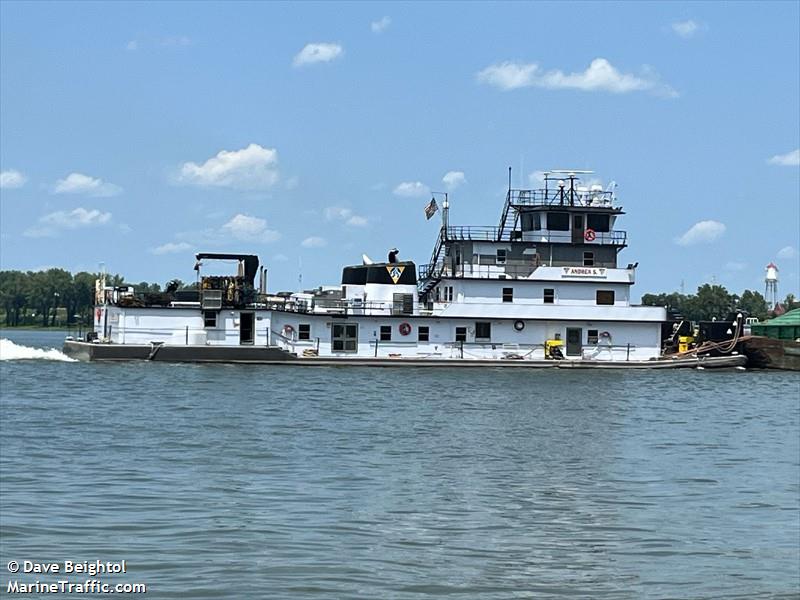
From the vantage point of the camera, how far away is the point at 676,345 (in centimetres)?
5756

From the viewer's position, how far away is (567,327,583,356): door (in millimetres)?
50469

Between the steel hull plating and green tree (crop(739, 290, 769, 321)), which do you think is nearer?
the steel hull plating

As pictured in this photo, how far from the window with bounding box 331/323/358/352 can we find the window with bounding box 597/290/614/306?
11077 millimetres

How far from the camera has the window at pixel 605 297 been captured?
50.6 metres

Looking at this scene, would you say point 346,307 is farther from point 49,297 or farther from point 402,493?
point 49,297

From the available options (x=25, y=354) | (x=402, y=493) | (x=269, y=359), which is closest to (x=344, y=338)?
(x=269, y=359)

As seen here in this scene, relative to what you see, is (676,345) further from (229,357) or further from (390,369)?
(229,357)

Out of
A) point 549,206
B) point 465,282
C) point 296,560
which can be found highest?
point 549,206

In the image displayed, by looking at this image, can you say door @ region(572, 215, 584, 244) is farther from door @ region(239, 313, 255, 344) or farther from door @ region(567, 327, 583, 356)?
door @ region(239, 313, 255, 344)

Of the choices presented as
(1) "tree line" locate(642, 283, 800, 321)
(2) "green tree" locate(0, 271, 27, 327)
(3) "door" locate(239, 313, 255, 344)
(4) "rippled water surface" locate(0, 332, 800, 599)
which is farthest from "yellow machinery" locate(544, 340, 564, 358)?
(2) "green tree" locate(0, 271, 27, 327)

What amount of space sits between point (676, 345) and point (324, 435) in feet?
112

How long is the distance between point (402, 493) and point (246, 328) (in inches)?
1195

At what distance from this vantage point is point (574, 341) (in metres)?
50.7

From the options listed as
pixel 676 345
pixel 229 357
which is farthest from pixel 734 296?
pixel 229 357
